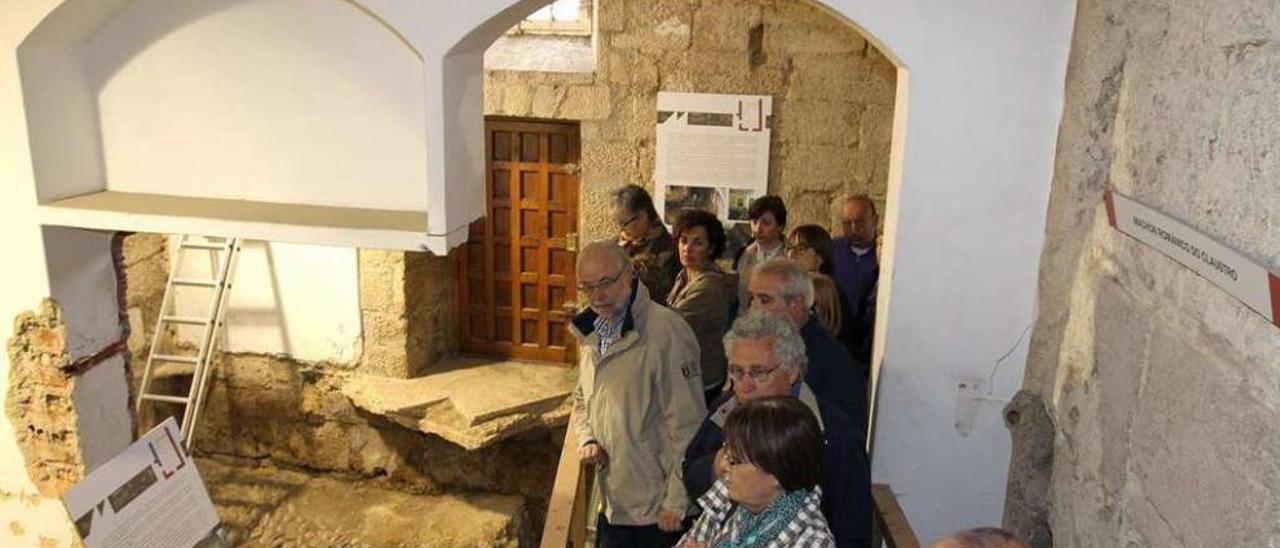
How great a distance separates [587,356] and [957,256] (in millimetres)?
1268

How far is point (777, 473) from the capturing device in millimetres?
2229

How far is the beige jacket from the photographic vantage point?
3219 mm

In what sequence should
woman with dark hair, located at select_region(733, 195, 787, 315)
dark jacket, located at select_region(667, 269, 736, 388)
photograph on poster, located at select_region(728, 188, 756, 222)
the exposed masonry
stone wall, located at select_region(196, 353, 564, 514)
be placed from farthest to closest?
1. stone wall, located at select_region(196, 353, 564, 514)
2. photograph on poster, located at select_region(728, 188, 756, 222)
3. woman with dark hair, located at select_region(733, 195, 787, 315)
4. dark jacket, located at select_region(667, 269, 736, 388)
5. the exposed masonry

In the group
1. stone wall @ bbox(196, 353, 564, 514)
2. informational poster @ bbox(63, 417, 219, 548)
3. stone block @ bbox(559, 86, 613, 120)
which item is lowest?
stone wall @ bbox(196, 353, 564, 514)

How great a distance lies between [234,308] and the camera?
6.83 metres

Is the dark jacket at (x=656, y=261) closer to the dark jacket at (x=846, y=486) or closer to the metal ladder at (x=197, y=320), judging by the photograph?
the dark jacket at (x=846, y=486)

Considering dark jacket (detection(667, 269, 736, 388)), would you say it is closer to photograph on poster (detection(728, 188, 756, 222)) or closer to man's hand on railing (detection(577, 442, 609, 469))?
man's hand on railing (detection(577, 442, 609, 469))

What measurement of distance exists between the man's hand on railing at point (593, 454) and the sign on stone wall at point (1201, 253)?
1733 millimetres

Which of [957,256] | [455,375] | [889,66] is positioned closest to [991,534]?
[957,256]

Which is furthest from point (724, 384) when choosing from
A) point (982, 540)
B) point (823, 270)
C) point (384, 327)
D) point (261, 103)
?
point (384, 327)

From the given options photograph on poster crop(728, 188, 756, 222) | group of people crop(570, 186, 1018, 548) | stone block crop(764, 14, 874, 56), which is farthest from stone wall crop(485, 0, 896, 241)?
group of people crop(570, 186, 1018, 548)

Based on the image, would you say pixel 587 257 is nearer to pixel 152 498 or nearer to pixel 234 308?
pixel 152 498

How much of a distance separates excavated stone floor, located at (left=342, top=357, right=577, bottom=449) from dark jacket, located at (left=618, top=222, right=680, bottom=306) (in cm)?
221

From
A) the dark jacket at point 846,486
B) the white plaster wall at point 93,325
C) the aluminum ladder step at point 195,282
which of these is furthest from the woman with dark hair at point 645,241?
the aluminum ladder step at point 195,282
